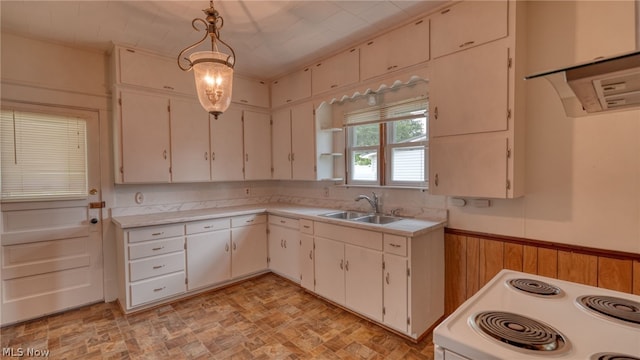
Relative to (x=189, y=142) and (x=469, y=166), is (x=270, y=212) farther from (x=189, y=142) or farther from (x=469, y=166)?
(x=469, y=166)

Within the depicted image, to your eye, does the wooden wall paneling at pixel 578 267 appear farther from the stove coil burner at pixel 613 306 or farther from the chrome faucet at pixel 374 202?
the chrome faucet at pixel 374 202

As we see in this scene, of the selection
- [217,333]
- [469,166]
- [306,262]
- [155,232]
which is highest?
[469,166]

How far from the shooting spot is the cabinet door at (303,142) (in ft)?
11.7

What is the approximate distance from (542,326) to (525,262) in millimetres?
1456

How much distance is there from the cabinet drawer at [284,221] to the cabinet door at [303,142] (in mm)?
576

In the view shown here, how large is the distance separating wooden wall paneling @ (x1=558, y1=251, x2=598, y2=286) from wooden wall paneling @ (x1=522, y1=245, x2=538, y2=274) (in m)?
0.14

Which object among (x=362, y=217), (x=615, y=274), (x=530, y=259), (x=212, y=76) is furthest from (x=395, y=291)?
(x=212, y=76)

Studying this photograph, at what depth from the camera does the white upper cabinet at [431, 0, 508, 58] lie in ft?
6.63

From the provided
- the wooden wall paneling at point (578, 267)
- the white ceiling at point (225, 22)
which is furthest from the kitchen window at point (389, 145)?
the wooden wall paneling at point (578, 267)

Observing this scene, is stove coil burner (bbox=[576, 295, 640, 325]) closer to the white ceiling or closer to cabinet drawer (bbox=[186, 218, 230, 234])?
the white ceiling

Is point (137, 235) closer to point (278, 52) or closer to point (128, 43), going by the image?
point (128, 43)

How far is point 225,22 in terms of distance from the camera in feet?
8.21

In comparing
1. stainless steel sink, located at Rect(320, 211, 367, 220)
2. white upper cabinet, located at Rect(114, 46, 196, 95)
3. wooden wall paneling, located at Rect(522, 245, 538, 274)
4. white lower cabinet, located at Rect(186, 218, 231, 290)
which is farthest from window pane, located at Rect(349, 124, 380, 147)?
white upper cabinet, located at Rect(114, 46, 196, 95)

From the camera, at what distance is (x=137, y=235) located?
111 inches
